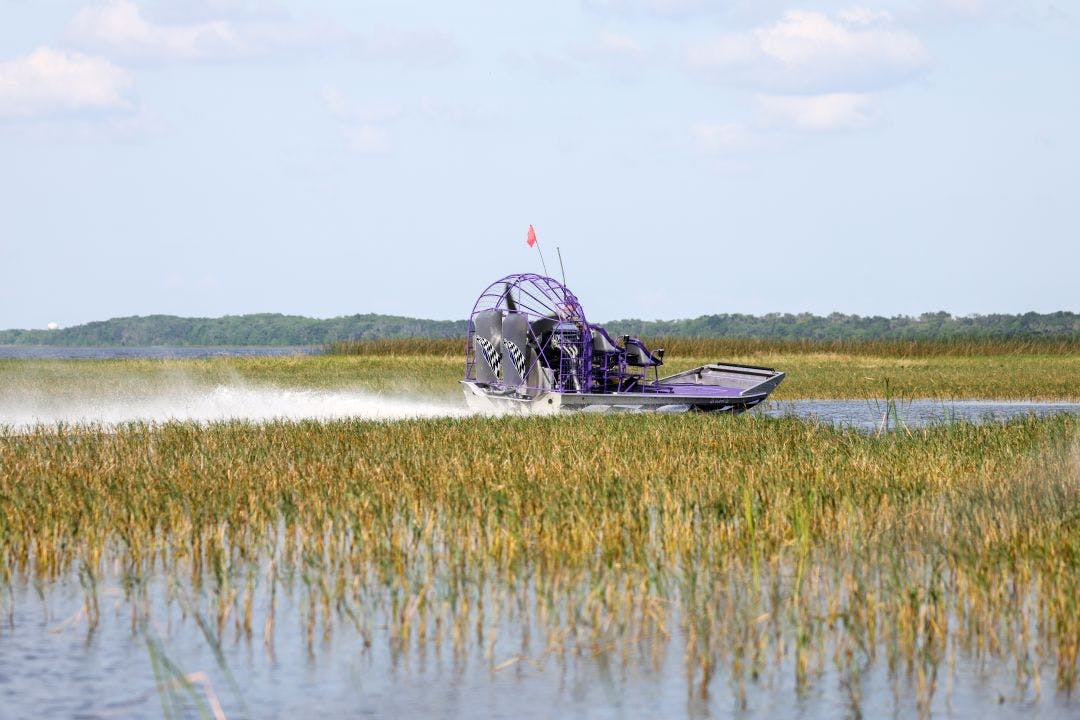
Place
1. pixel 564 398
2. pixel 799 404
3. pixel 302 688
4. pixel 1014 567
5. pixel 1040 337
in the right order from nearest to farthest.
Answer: pixel 302 688
pixel 1014 567
pixel 564 398
pixel 799 404
pixel 1040 337

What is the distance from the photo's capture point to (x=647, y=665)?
7230 millimetres

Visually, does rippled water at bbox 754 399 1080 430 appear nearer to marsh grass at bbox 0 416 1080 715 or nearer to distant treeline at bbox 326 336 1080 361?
marsh grass at bbox 0 416 1080 715

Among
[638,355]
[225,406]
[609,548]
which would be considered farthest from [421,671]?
[225,406]

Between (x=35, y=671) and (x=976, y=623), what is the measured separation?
205 inches

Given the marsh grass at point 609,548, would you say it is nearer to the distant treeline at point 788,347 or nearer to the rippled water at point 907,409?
the rippled water at point 907,409

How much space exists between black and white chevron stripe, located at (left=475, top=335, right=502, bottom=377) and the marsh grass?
9396 mm

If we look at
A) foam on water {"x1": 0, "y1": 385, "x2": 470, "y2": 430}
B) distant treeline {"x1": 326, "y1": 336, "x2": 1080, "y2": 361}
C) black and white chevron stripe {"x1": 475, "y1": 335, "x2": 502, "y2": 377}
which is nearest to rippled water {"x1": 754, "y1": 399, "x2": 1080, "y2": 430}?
black and white chevron stripe {"x1": 475, "y1": 335, "x2": 502, "y2": 377}

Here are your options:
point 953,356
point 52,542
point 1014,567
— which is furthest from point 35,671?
point 953,356

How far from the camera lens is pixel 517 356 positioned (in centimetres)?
2433

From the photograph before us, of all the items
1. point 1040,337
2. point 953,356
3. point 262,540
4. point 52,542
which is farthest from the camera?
point 1040,337

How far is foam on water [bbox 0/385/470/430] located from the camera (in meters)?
26.4

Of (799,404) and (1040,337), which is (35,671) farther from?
(1040,337)

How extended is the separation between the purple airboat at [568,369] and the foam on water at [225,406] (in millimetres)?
1752

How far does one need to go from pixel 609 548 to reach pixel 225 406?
71.6 feet
